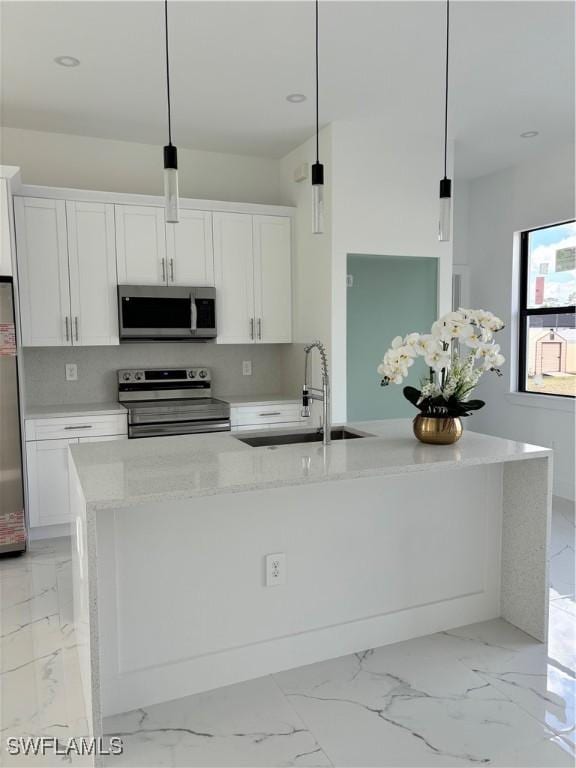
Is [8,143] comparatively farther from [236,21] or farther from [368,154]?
[368,154]

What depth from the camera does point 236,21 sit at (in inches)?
109

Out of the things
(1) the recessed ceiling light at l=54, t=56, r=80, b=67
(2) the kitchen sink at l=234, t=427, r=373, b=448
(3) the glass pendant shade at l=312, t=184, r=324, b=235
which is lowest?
(2) the kitchen sink at l=234, t=427, r=373, b=448

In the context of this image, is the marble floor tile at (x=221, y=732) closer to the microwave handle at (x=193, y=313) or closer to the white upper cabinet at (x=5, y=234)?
the white upper cabinet at (x=5, y=234)

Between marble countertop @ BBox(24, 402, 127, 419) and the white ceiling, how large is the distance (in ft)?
6.52

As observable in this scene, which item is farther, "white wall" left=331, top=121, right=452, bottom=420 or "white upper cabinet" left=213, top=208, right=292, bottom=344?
"white upper cabinet" left=213, top=208, right=292, bottom=344

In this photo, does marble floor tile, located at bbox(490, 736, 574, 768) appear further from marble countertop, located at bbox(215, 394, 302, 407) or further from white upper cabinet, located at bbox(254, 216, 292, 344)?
white upper cabinet, located at bbox(254, 216, 292, 344)

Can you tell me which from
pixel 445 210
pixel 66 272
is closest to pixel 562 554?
pixel 445 210

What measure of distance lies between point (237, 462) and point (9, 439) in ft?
6.57

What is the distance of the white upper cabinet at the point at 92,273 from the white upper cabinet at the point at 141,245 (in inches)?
2.5

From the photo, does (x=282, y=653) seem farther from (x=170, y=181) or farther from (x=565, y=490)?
(x=565, y=490)

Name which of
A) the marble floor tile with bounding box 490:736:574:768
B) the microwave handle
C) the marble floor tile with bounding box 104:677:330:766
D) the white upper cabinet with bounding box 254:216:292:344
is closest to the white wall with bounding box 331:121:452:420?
the white upper cabinet with bounding box 254:216:292:344

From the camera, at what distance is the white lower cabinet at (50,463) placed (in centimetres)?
378

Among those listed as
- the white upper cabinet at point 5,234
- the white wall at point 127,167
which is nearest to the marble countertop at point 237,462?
the white upper cabinet at point 5,234

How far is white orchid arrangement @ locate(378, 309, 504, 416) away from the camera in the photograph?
2.38m
